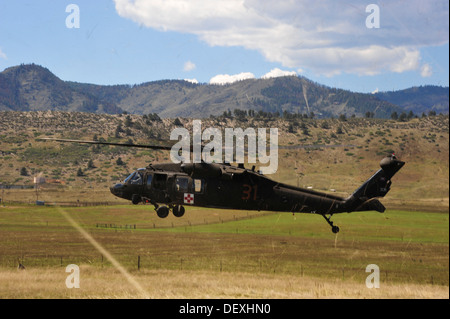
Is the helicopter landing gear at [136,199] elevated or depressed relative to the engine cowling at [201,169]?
depressed

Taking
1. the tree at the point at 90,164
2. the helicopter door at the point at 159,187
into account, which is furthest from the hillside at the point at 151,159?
the helicopter door at the point at 159,187

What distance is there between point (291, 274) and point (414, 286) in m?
20.9

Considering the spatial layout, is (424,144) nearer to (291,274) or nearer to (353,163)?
(353,163)

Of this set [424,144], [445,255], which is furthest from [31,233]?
[445,255]

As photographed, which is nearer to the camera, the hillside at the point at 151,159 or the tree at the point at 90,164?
the hillside at the point at 151,159

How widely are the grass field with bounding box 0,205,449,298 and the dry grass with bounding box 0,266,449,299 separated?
172 millimetres

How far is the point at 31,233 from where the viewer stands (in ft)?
129

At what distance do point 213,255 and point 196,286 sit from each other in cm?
2822

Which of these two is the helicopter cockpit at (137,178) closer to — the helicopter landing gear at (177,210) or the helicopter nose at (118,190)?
the helicopter nose at (118,190)

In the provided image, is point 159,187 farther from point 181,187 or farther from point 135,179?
point 135,179

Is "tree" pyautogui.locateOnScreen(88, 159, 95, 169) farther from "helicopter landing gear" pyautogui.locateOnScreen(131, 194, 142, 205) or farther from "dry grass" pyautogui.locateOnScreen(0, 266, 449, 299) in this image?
"helicopter landing gear" pyautogui.locateOnScreen(131, 194, 142, 205)

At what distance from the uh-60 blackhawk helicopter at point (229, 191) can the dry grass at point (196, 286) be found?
20.1m

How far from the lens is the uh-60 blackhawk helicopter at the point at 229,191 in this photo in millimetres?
25922

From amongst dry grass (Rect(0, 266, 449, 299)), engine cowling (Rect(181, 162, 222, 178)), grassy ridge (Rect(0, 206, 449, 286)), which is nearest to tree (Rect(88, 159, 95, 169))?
grassy ridge (Rect(0, 206, 449, 286))
